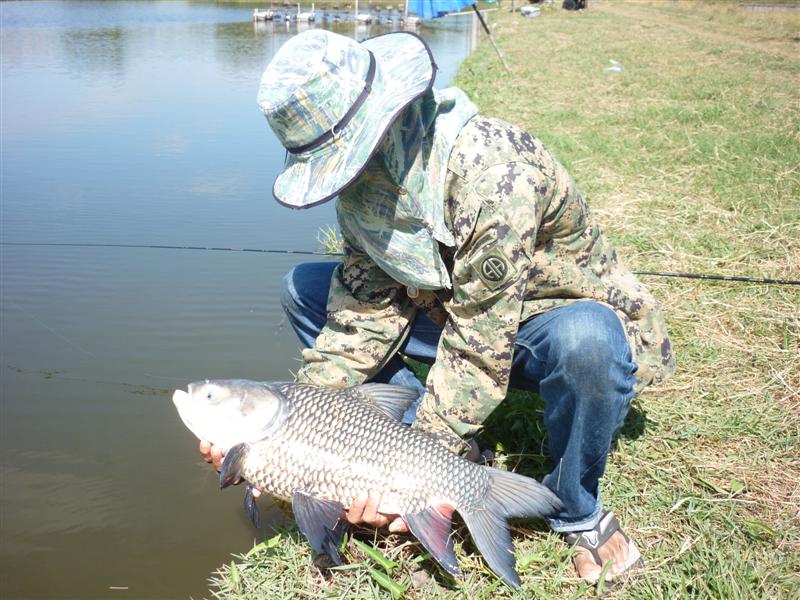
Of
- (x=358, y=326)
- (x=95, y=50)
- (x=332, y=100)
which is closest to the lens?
(x=332, y=100)

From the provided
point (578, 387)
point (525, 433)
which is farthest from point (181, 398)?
point (525, 433)

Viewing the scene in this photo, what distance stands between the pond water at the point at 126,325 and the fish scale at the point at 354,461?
29.4 inches

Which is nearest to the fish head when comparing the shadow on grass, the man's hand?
the man's hand

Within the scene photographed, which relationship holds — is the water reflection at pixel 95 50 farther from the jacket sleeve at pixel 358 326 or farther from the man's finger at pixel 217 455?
the man's finger at pixel 217 455

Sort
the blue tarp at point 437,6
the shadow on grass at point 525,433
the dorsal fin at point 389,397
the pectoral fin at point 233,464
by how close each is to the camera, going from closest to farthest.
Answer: the pectoral fin at point 233,464
the dorsal fin at point 389,397
the shadow on grass at point 525,433
the blue tarp at point 437,6

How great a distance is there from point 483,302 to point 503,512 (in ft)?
1.97

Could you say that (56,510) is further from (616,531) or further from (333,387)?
(616,531)

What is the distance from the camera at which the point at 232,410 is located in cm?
229

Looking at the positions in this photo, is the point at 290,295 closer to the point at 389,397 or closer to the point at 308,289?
the point at 308,289

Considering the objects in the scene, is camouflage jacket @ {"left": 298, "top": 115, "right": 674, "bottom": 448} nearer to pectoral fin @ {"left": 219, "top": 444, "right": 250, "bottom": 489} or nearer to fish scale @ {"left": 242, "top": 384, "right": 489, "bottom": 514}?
fish scale @ {"left": 242, "top": 384, "right": 489, "bottom": 514}

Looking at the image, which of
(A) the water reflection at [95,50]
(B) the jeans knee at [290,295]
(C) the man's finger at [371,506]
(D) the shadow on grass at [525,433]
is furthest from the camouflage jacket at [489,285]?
(A) the water reflection at [95,50]

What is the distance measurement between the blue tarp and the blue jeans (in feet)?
37.8

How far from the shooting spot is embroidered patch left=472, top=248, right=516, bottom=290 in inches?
82.6

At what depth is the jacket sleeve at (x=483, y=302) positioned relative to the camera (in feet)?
6.90
